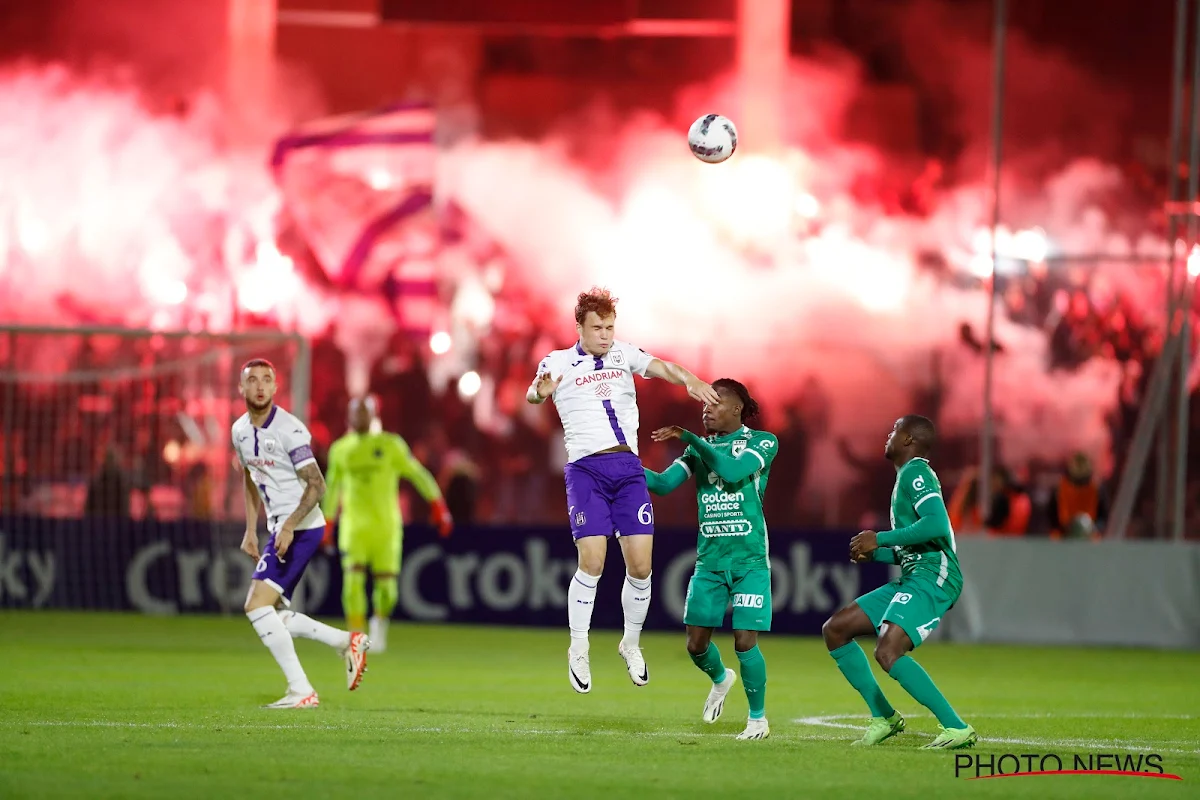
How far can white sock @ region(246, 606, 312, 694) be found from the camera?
439 inches

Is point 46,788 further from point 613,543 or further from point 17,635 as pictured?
point 613,543

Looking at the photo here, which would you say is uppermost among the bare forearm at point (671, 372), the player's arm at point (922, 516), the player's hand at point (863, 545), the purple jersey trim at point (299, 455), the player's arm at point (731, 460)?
the bare forearm at point (671, 372)

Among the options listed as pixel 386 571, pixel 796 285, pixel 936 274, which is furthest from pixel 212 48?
pixel 386 571

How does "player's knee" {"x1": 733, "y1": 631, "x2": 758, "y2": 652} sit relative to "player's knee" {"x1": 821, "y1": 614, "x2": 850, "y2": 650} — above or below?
below

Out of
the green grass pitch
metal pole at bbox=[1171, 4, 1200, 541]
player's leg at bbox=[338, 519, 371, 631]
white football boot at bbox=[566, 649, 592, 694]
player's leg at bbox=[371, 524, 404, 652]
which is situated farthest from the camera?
metal pole at bbox=[1171, 4, 1200, 541]

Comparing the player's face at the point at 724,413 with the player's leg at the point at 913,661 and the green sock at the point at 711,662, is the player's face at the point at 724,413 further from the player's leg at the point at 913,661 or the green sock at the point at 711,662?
the player's leg at the point at 913,661

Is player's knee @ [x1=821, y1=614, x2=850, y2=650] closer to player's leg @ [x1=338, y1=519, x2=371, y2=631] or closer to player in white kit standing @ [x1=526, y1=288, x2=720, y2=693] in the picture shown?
player in white kit standing @ [x1=526, y1=288, x2=720, y2=693]

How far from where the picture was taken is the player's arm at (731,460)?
9.80 metres

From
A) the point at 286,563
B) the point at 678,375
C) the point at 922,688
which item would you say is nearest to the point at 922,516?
the point at 922,688

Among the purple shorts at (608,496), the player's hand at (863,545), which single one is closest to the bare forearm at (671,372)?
the purple shorts at (608,496)

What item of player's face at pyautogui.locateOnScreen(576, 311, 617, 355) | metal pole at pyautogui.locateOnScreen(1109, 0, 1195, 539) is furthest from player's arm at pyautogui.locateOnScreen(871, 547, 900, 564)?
metal pole at pyautogui.locateOnScreen(1109, 0, 1195, 539)

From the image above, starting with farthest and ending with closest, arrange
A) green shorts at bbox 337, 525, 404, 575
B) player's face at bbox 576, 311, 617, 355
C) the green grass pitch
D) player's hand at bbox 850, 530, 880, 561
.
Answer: green shorts at bbox 337, 525, 404, 575
player's face at bbox 576, 311, 617, 355
player's hand at bbox 850, 530, 880, 561
the green grass pitch

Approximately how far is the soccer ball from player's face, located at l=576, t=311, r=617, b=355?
5.86 feet

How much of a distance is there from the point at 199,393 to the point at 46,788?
15.9 m
